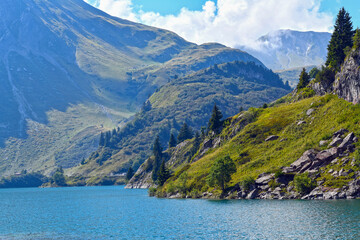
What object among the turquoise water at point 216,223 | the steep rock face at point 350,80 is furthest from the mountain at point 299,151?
the turquoise water at point 216,223

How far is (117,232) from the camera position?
86688 mm

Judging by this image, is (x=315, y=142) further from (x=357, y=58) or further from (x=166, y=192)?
(x=166, y=192)

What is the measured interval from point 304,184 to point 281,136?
44.4 m

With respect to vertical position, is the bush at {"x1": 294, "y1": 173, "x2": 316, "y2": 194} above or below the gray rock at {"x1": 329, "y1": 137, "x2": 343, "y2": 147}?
below

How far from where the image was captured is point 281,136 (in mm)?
162625

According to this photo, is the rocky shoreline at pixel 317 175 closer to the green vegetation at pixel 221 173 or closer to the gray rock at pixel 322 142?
the gray rock at pixel 322 142

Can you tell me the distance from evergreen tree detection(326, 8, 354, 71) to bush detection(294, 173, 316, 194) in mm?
69660

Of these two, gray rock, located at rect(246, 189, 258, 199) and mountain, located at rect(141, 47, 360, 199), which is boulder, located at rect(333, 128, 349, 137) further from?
gray rock, located at rect(246, 189, 258, 199)

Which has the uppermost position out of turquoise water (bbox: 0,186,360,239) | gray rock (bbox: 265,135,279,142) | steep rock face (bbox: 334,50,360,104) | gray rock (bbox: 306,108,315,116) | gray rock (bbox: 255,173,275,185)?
steep rock face (bbox: 334,50,360,104)

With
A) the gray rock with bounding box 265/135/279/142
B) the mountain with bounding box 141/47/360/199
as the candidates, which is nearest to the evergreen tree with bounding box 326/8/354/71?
the mountain with bounding box 141/47/360/199

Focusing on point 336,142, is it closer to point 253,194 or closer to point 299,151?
point 299,151

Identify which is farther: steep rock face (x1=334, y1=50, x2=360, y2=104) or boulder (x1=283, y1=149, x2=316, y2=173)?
steep rock face (x1=334, y1=50, x2=360, y2=104)

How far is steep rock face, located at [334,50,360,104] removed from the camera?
144 m

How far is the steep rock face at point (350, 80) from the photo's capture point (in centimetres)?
14438
